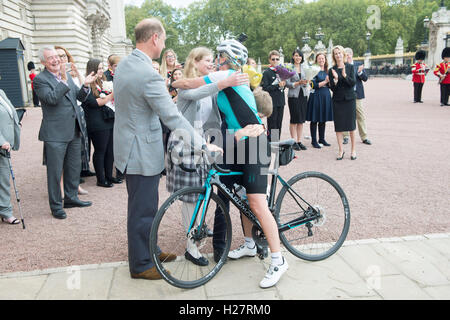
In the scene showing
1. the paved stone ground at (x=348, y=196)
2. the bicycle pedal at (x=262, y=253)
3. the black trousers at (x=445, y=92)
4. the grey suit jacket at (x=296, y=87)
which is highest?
the grey suit jacket at (x=296, y=87)

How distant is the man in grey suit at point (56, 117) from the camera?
4.82 metres

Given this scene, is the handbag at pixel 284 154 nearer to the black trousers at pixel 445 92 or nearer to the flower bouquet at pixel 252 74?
the flower bouquet at pixel 252 74

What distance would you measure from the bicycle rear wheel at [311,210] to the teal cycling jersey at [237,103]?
734 millimetres

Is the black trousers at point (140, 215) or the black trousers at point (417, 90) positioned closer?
the black trousers at point (140, 215)

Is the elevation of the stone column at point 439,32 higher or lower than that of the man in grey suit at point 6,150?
higher

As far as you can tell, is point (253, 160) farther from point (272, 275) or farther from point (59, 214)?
point (59, 214)

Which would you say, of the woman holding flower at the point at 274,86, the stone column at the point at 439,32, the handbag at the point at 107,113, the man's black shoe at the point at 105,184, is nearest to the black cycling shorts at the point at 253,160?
the handbag at the point at 107,113

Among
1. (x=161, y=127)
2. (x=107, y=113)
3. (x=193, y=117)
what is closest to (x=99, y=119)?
(x=107, y=113)

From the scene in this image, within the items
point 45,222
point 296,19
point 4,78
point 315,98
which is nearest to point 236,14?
point 296,19

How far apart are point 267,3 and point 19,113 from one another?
2799 inches

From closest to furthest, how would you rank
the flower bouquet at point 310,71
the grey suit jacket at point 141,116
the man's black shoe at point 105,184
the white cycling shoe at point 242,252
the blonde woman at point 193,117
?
1. the grey suit jacket at point 141,116
2. the blonde woman at point 193,117
3. the white cycling shoe at point 242,252
4. the man's black shoe at point 105,184
5. the flower bouquet at point 310,71

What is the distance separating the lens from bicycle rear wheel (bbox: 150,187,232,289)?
3041 mm

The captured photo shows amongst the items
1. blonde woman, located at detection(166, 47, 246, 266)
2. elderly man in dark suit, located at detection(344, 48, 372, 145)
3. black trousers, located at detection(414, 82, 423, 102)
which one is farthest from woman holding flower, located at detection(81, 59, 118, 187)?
black trousers, located at detection(414, 82, 423, 102)
